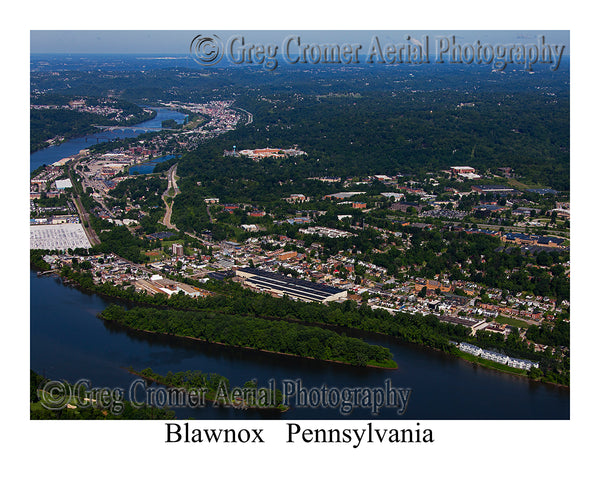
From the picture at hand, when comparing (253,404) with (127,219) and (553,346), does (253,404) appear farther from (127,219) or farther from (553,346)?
(127,219)

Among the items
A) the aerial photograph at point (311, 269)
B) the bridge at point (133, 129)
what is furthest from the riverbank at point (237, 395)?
the bridge at point (133, 129)

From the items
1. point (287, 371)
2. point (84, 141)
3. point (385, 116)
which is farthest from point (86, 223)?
point (385, 116)

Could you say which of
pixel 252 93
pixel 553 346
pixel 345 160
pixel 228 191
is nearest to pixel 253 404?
pixel 553 346

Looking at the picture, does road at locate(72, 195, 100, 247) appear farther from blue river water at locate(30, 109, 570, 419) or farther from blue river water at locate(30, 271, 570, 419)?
blue river water at locate(30, 271, 570, 419)

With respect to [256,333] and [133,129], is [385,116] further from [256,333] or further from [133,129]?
[256,333]

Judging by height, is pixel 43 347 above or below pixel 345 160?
below

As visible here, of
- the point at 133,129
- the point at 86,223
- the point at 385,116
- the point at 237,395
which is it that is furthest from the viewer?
the point at 133,129
